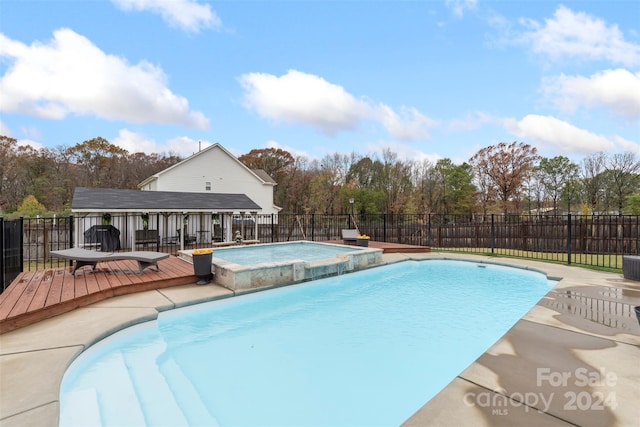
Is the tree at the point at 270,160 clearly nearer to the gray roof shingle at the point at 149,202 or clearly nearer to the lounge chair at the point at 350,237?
the gray roof shingle at the point at 149,202

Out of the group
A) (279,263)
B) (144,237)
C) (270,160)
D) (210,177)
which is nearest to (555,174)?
(270,160)

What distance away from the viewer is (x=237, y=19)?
10648 mm

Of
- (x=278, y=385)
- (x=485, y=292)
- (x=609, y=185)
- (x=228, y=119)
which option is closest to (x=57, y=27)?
(x=228, y=119)

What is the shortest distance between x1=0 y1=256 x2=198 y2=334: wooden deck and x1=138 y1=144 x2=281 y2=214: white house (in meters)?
14.3

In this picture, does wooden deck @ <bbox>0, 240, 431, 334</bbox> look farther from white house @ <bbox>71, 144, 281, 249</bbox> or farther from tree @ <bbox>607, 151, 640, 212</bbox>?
tree @ <bbox>607, 151, 640, 212</bbox>

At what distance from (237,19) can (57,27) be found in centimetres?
595

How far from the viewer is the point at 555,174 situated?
113ft

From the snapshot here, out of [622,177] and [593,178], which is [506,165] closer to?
[593,178]

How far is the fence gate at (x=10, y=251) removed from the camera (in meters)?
5.24

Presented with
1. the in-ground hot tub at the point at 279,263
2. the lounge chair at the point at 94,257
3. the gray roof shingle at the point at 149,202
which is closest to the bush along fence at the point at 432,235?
the gray roof shingle at the point at 149,202

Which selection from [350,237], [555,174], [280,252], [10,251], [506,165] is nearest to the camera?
[10,251]

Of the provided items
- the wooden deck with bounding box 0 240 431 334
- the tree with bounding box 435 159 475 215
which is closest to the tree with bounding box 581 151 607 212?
the tree with bounding box 435 159 475 215

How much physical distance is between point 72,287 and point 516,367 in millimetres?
6578

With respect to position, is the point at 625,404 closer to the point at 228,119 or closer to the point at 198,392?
the point at 198,392
